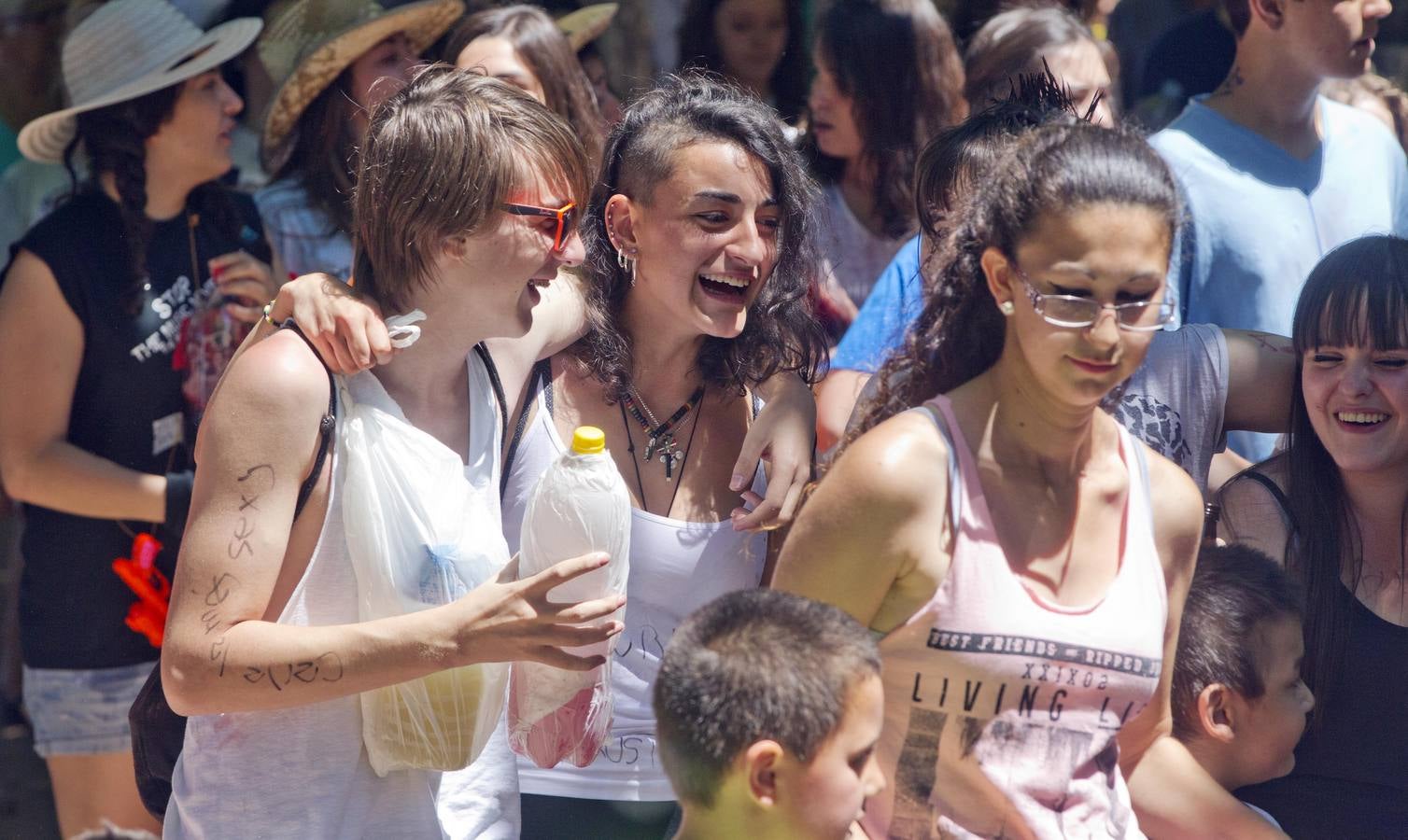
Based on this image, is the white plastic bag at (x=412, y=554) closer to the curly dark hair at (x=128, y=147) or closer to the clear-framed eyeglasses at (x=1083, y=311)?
the clear-framed eyeglasses at (x=1083, y=311)

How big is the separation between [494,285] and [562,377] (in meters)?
0.44

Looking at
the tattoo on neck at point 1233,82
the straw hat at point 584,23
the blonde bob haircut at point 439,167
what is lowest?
the straw hat at point 584,23

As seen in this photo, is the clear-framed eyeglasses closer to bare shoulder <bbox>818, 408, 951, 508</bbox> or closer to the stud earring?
bare shoulder <bbox>818, 408, 951, 508</bbox>

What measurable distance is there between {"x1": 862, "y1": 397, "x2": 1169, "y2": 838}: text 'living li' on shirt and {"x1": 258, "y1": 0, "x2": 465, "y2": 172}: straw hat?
2.60 m

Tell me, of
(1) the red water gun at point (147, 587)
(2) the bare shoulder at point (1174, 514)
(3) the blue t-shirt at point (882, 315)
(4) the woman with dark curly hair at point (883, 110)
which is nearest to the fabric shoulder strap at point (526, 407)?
(3) the blue t-shirt at point (882, 315)

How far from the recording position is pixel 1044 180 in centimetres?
201

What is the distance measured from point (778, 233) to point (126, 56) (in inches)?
75.0

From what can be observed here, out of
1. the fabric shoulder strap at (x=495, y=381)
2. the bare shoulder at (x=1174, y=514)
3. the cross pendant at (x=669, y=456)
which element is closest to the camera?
the bare shoulder at (x=1174, y=514)

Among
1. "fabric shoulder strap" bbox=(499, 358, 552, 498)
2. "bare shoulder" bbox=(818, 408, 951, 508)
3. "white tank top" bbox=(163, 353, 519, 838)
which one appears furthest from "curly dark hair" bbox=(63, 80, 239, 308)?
"bare shoulder" bbox=(818, 408, 951, 508)

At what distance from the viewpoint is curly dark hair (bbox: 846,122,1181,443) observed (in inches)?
78.9

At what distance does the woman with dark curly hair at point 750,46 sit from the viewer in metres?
4.91

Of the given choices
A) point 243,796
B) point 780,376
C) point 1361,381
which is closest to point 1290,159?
point 1361,381

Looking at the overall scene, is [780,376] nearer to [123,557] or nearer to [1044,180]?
[1044,180]

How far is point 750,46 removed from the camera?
4930 millimetres
